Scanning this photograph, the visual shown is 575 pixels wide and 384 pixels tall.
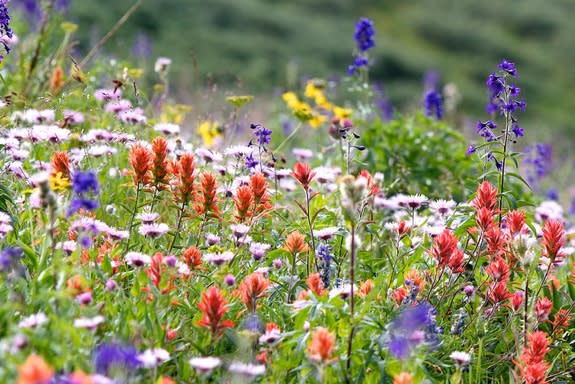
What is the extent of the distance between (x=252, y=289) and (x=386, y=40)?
2811 cm

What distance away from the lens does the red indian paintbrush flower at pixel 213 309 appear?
7.52ft

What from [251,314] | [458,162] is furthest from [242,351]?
[458,162]

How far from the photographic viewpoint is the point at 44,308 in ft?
7.70

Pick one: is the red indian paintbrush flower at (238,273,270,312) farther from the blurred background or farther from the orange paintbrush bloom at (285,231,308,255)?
the blurred background

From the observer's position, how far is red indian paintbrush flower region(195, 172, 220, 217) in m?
2.92

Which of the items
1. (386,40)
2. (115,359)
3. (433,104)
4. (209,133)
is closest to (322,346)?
(115,359)

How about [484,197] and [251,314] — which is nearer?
[251,314]

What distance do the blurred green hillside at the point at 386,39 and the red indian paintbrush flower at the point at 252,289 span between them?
15.9m

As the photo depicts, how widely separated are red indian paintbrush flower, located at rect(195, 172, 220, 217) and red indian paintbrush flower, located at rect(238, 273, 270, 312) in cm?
54

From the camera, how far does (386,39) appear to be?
98.8ft

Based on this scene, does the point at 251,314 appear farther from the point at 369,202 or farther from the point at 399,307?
the point at 369,202

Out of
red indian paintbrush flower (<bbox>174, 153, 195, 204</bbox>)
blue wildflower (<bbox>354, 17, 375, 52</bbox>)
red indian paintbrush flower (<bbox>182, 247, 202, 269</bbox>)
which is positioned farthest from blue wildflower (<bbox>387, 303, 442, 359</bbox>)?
blue wildflower (<bbox>354, 17, 375, 52</bbox>)

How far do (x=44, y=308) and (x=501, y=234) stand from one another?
5.35 ft

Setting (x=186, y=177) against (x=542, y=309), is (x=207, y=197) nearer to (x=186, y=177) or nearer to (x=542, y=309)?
(x=186, y=177)
